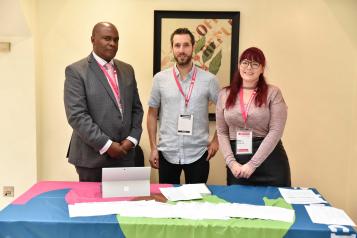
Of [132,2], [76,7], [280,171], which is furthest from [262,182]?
[76,7]

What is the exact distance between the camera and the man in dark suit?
226cm

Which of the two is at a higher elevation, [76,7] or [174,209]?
[76,7]

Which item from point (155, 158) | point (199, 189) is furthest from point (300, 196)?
point (155, 158)

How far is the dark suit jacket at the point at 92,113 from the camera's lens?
7.38 feet

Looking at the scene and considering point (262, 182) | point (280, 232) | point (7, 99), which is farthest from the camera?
point (7, 99)

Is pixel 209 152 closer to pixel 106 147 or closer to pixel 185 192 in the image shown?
pixel 185 192

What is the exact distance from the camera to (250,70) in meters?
2.18

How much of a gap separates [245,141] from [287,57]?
131 centimetres

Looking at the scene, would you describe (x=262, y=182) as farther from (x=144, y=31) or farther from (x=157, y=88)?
(x=144, y=31)

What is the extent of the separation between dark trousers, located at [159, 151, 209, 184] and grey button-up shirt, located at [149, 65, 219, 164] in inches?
1.4

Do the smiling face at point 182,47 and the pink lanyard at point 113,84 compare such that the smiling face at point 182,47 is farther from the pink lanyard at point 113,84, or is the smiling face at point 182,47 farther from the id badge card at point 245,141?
the id badge card at point 245,141

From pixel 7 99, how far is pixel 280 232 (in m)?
2.55

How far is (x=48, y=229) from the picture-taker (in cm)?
161

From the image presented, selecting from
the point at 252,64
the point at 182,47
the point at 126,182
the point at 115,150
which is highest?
the point at 182,47
